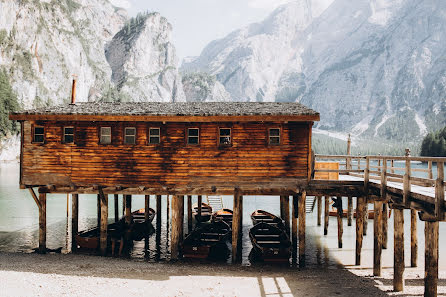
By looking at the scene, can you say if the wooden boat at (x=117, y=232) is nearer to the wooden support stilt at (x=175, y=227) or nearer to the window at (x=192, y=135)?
the wooden support stilt at (x=175, y=227)

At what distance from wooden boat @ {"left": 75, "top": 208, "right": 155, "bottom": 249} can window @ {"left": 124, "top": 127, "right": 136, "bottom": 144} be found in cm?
635

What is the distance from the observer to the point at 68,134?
21.4m

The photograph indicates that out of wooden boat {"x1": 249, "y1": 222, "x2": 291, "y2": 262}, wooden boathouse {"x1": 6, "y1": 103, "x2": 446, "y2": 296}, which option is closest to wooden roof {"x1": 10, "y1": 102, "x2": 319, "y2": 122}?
wooden boathouse {"x1": 6, "y1": 103, "x2": 446, "y2": 296}

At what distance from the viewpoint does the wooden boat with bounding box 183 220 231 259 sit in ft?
72.7

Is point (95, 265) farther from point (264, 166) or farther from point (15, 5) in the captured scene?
point (15, 5)

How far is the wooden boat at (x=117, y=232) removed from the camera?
23078 millimetres

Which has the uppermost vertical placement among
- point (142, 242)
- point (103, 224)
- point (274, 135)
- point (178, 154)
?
point (274, 135)

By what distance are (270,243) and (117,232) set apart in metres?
10.1

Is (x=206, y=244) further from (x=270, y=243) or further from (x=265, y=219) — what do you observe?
(x=265, y=219)

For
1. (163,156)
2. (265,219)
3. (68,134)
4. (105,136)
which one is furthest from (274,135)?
(265,219)

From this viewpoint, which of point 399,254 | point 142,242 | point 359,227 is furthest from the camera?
point 142,242

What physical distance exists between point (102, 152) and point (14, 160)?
343ft

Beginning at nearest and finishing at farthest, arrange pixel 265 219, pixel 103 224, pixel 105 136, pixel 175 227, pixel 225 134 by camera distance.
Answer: pixel 225 134
pixel 105 136
pixel 175 227
pixel 103 224
pixel 265 219

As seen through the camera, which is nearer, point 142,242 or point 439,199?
point 439,199
